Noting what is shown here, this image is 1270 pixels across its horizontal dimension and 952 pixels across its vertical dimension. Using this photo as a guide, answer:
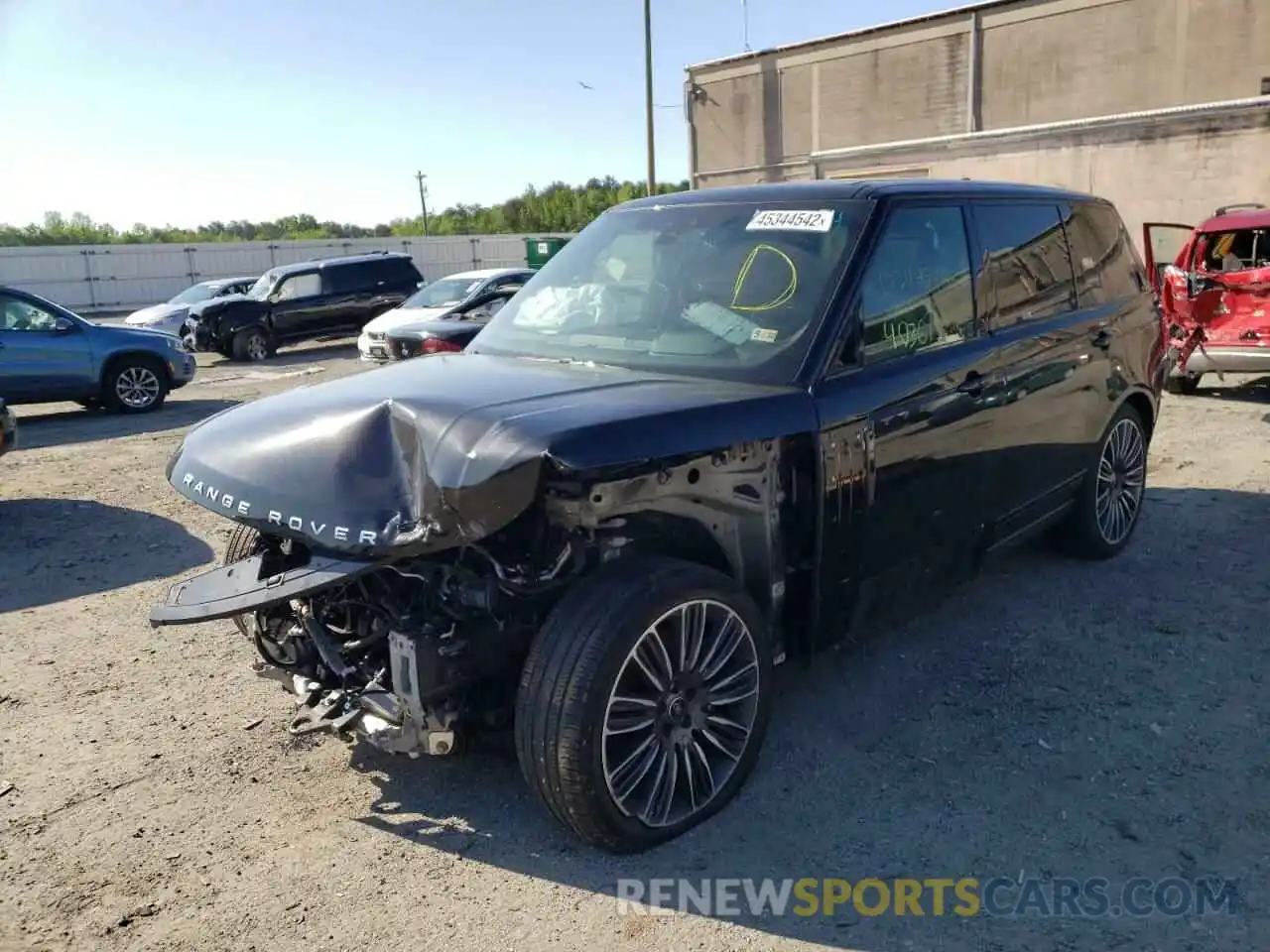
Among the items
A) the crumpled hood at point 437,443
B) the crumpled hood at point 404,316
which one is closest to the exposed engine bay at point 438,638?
the crumpled hood at point 437,443

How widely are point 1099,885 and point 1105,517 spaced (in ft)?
9.92

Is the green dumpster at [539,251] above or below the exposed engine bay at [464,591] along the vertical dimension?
above

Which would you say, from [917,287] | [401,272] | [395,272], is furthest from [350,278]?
[917,287]

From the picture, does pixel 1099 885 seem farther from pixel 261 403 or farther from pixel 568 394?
pixel 261 403

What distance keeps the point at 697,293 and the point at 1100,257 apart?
2.69 m

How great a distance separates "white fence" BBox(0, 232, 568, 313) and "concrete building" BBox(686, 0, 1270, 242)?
10613mm

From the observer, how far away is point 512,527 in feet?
10.1

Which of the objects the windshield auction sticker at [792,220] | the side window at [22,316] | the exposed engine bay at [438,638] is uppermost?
the windshield auction sticker at [792,220]

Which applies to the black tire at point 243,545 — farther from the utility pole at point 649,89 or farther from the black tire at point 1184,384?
the utility pole at point 649,89

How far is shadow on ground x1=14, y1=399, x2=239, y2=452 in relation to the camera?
11.1m

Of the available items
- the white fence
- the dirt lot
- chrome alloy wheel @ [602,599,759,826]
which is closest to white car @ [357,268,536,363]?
the dirt lot

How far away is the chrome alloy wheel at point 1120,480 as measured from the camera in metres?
5.41

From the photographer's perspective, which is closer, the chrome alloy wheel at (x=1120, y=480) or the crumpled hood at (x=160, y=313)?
the chrome alloy wheel at (x=1120, y=480)

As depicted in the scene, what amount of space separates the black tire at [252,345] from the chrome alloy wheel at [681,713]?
18.2 metres
